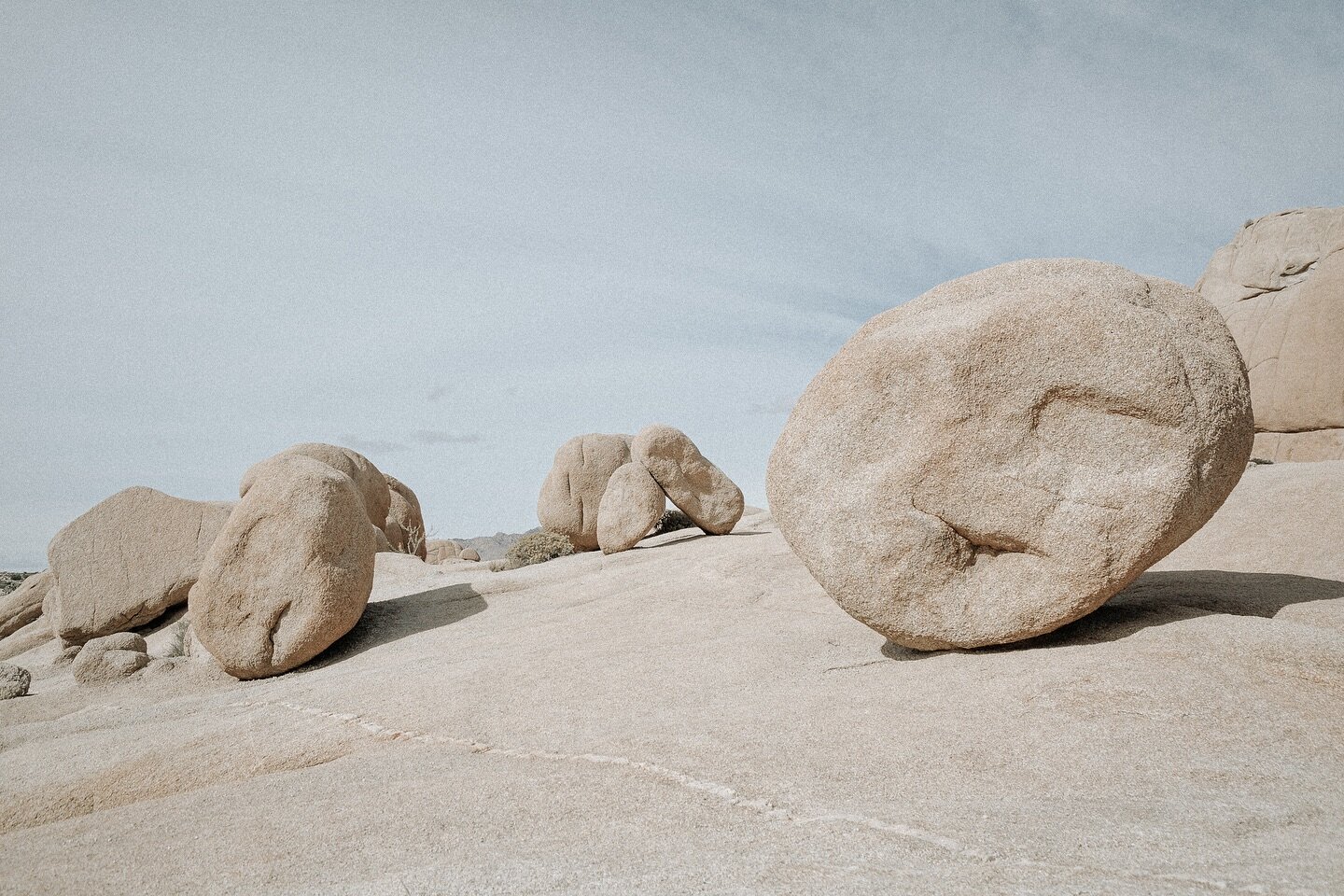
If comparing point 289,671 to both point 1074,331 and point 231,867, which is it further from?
point 1074,331

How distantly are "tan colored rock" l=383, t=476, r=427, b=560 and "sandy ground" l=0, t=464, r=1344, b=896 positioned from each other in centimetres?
1188

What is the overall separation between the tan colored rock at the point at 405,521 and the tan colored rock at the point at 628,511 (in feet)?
20.9

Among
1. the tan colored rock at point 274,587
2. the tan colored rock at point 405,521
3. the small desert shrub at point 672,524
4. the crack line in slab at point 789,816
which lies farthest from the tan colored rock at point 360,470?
the crack line in slab at point 789,816

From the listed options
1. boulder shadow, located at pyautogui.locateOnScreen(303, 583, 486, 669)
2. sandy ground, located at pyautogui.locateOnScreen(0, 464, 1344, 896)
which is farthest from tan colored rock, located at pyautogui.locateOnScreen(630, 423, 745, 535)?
sandy ground, located at pyautogui.locateOnScreen(0, 464, 1344, 896)

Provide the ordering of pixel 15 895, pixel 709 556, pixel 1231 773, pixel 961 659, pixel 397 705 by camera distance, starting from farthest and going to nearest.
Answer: pixel 709 556, pixel 397 705, pixel 961 659, pixel 1231 773, pixel 15 895

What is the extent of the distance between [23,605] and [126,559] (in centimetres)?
509

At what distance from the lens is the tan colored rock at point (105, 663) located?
895cm

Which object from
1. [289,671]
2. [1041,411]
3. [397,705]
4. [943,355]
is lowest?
[289,671]

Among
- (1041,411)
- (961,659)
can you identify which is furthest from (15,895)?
(1041,411)

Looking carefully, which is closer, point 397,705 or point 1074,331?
point 1074,331

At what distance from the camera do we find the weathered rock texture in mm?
12102

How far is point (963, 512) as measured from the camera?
4.54 meters

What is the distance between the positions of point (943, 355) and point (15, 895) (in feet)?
14.2

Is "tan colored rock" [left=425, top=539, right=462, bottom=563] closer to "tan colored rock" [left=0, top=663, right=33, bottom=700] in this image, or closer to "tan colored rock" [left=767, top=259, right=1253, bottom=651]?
"tan colored rock" [left=0, top=663, right=33, bottom=700]
